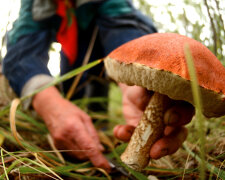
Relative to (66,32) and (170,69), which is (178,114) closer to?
(170,69)

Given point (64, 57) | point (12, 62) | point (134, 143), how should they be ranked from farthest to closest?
point (64, 57)
point (12, 62)
point (134, 143)

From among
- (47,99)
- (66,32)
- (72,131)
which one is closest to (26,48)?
(66,32)

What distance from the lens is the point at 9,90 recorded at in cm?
127

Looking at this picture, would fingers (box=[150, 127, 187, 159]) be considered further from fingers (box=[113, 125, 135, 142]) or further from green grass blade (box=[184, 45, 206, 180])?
green grass blade (box=[184, 45, 206, 180])

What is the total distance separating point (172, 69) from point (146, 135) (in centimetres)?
28

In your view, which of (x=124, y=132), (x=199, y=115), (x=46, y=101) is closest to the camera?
(x=199, y=115)

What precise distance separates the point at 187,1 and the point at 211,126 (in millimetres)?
583

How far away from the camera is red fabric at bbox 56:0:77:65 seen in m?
1.24

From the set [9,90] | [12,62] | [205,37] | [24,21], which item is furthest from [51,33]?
[205,37]

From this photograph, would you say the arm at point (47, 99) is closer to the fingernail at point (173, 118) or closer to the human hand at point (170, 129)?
the human hand at point (170, 129)

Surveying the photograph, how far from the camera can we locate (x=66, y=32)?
1.31m

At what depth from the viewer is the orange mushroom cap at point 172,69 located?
41 centimetres

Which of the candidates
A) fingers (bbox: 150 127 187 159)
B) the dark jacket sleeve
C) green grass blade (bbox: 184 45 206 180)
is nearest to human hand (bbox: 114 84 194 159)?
fingers (bbox: 150 127 187 159)

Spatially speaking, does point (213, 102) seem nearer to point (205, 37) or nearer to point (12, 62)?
point (205, 37)
